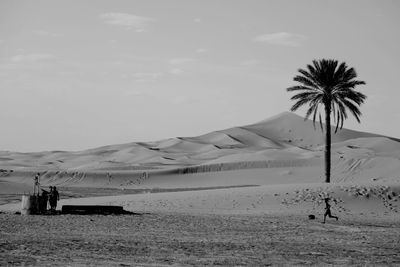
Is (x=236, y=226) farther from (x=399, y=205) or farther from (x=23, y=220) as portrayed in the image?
(x=399, y=205)

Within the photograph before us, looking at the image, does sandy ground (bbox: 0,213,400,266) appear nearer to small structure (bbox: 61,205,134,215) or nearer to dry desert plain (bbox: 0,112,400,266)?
dry desert plain (bbox: 0,112,400,266)

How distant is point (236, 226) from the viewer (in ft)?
79.9

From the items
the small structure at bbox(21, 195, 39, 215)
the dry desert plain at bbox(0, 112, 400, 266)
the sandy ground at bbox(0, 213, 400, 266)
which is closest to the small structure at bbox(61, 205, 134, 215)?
the small structure at bbox(21, 195, 39, 215)

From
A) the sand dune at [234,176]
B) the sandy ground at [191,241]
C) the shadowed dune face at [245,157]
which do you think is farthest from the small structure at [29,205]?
the shadowed dune face at [245,157]

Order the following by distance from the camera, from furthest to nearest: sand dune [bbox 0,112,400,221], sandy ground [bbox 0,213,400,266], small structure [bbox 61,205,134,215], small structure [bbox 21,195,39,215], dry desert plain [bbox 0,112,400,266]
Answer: sand dune [bbox 0,112,400,221]
small structure [bbox 61,205,134,215]
small structure [bbox 21,195,39,215]
dry desert plain [bbox 0,112,400,266]
sandy ground [bbox 0,213,400,266]

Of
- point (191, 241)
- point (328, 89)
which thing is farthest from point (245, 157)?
point (191, 241)

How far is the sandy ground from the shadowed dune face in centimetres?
2781

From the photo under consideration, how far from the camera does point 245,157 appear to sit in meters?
83.6

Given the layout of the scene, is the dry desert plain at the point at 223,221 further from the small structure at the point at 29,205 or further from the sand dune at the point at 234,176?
the small structure at the point at 29,205

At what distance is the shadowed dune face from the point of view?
2335 inches

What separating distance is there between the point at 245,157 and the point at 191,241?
64.5 m

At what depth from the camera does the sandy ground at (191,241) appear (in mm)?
15438

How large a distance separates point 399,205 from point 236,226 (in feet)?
38.5

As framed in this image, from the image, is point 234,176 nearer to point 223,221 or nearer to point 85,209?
point 85,209
